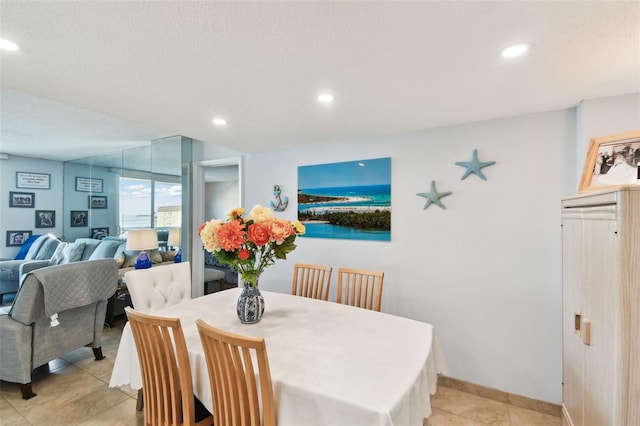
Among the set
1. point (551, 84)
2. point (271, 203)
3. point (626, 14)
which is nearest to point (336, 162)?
point (271, 203)

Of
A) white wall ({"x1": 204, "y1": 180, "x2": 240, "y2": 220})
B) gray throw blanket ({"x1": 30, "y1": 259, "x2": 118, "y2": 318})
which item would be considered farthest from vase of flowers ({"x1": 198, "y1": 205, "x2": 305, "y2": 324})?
white wall ({"x1": 204, "y1": 180, "x2": 240, "y2": 220})

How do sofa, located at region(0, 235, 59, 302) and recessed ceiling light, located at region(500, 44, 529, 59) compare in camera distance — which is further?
sofa, located at region(0, 235, 59, 302)

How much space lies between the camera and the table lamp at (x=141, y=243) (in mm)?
3652

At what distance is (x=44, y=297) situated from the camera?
7.45 ft

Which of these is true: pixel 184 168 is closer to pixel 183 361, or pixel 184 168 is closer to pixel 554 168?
pixel 183 361

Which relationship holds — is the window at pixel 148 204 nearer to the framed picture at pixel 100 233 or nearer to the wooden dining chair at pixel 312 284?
the framed picture at pixel 100 233

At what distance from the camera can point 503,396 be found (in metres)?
2.30

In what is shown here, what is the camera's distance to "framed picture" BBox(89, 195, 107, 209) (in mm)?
5625

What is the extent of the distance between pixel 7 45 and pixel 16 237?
5.96 meters

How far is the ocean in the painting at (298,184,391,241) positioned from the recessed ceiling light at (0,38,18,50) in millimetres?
2418

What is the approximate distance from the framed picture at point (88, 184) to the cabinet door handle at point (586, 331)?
7192 mm

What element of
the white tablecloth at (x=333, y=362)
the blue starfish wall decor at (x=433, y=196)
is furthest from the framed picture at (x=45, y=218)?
the blue starfish wall decor at (x=433, y=196)

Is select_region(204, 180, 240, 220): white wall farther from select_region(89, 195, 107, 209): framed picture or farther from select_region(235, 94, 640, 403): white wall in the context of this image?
select_region(235, 94, 640, 403): white wall

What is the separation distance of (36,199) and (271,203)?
5.38 metres
